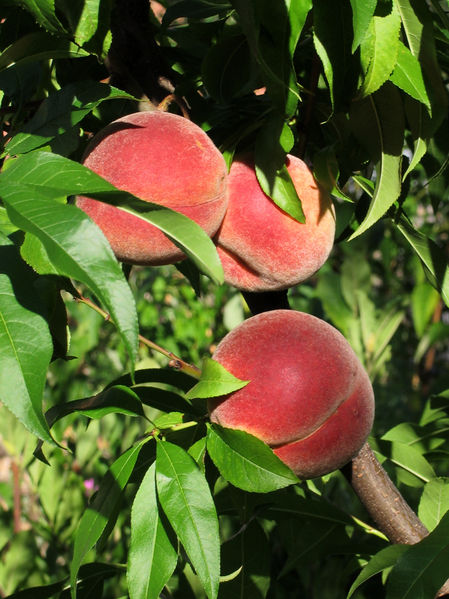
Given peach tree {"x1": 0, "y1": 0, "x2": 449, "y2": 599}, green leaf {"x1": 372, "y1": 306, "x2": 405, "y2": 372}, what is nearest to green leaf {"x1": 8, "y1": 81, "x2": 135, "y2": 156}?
peach tree {"x1": 0, "y1": 0, "x2": 449, "y2": 599}

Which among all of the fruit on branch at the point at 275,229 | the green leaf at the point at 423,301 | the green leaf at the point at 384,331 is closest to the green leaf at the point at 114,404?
the fruit on branch at the point at 275,229

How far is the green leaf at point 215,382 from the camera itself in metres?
0.69

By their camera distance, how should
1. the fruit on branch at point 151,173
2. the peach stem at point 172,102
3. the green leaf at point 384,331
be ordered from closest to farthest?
the fruit on branch at point 151,173 < the peach stem at point 172,102 < the green leaf at point 384,331

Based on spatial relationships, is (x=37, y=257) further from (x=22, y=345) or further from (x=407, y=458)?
(x=407, y=458)

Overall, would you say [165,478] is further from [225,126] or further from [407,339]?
[407,339]

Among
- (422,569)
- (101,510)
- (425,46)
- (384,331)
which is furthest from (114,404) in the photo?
(384,331)

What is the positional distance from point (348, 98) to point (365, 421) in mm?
355

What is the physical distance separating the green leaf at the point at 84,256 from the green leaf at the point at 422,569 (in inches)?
15.2

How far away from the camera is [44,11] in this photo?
583 millimetres

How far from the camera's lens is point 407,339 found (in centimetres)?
324

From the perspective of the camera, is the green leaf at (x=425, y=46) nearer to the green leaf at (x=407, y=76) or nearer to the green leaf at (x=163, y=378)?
the green leaf at (x=407, y=76)

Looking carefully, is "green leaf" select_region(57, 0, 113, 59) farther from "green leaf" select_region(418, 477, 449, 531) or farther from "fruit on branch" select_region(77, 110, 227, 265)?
"green leaf" select_region(418, 477, 449, 531)

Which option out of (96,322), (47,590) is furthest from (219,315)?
(47,590)

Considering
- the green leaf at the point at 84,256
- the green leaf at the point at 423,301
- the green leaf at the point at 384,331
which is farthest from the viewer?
the green leaf at the point at 423,301
